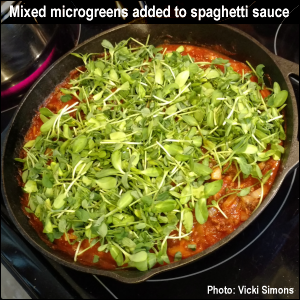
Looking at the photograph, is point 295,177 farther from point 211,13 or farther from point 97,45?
point 97,45

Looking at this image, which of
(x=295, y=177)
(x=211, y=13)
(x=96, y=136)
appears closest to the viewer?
(x=96, y=136)

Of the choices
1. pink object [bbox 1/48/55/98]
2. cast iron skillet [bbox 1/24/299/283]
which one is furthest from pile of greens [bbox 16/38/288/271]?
pink object [bbox 1/48/55/98]

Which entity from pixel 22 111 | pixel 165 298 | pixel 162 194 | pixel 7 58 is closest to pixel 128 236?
pixel 162 194

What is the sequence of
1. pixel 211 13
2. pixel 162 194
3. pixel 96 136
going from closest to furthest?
pixel 162 194 → pixel 96 136 → pixel 211 13

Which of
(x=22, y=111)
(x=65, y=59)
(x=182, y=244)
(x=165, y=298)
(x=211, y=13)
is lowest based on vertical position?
(x=165, y=298)

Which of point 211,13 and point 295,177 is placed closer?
point 295,177

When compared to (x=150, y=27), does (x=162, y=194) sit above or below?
below

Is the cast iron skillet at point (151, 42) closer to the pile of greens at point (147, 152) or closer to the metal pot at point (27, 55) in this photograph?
the pile of greens at point (147, 152)

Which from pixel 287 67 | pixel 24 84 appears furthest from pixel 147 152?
pixel 24 84
